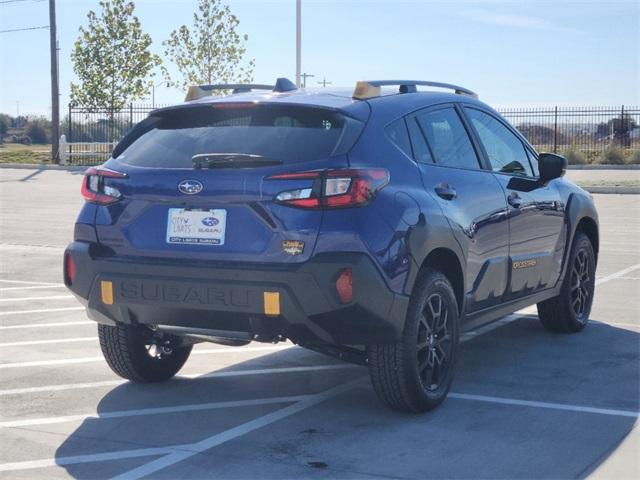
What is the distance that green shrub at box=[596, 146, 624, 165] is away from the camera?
36250 mm

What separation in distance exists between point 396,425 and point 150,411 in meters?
1.38

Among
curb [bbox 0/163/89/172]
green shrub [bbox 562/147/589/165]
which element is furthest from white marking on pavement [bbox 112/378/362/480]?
curb [bbox 0/163/89/172]

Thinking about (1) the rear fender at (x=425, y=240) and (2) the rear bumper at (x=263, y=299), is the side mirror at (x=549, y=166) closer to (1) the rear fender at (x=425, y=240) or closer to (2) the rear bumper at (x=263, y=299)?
(1) the rear fender at (x=425, y=240)

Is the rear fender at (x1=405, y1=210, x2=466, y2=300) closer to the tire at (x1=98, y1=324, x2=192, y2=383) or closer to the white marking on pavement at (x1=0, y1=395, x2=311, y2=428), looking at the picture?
the white marking on pavement at (x1=0, y1=395, x2=311, y2=428)

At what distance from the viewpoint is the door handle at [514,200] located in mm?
6974

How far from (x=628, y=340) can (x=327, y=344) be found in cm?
329

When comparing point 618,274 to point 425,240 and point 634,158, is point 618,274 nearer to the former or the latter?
point 425,240

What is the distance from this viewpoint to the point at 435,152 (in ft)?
20.7

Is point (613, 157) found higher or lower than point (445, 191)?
lower

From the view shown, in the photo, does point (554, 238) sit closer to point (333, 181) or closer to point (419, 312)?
point (419, 312)

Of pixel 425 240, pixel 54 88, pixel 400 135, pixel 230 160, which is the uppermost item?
pixel 54 88

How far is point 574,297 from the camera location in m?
8.31

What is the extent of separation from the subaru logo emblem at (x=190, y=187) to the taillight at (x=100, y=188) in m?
0.41

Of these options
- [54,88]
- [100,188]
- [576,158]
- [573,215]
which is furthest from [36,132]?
[100,188]
